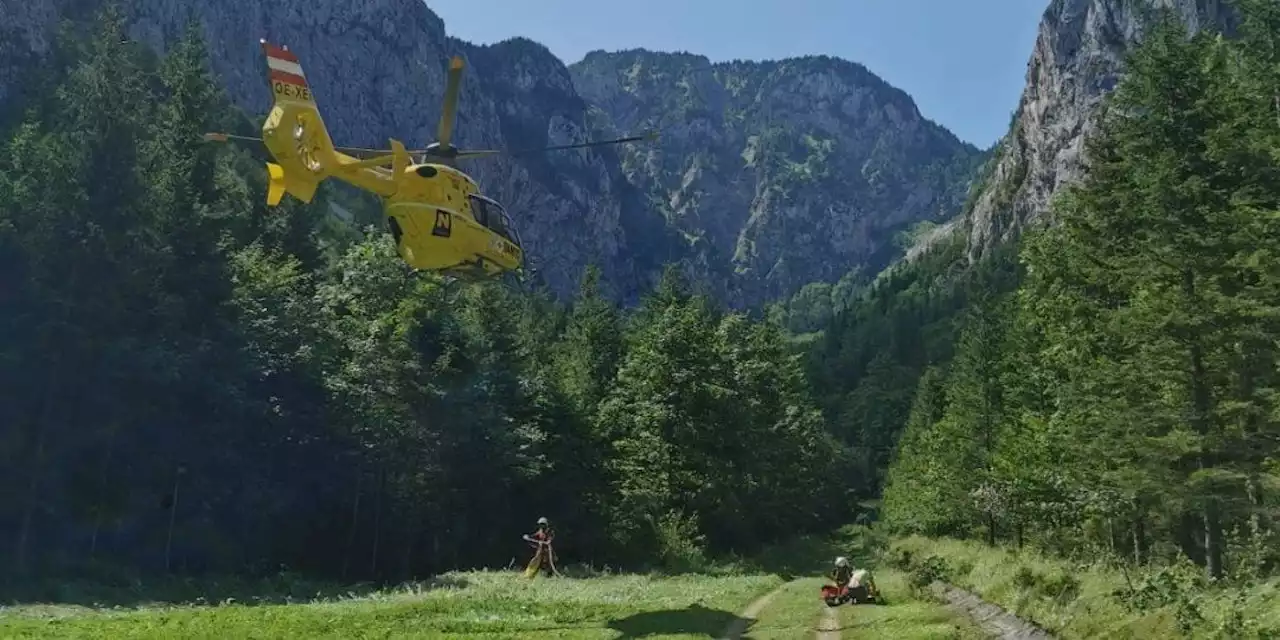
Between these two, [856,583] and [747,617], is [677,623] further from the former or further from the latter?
[856,583]

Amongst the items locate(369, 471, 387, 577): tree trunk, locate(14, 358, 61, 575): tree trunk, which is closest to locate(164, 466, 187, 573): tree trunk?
locate(14, 358, 61, 575): tree trunk

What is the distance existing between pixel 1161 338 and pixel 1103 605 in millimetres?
12332

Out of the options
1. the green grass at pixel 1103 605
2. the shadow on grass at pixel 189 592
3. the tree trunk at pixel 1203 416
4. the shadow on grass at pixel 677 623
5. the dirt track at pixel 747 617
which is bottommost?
the shadow on grass at pixel 189 592

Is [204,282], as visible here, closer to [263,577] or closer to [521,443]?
[263,577]

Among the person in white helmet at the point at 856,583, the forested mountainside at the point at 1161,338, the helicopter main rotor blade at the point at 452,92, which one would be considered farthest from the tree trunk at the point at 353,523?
the person in white helmet at the point at 856,583

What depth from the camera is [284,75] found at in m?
22.2

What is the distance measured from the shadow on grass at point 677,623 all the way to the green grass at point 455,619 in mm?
21

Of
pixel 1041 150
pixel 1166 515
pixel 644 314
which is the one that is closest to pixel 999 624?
pixel 1166 515

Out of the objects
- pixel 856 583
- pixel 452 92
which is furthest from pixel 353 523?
pixel 452 92

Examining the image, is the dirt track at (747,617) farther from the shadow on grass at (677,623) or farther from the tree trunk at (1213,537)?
the tree trunk at (1213,537)

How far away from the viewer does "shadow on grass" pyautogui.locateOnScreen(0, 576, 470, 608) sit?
103 feet

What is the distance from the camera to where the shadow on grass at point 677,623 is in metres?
18.5

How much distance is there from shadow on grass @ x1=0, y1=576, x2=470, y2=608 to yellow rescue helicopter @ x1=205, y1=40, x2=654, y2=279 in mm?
14095

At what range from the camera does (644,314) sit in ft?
270
